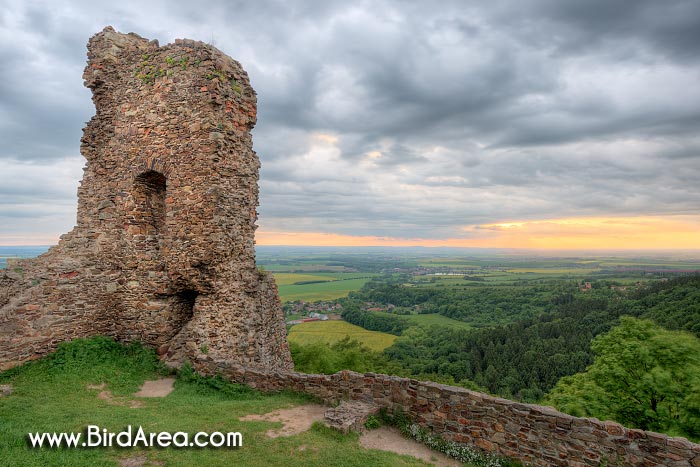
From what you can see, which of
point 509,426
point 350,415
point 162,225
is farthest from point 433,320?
point 509,426

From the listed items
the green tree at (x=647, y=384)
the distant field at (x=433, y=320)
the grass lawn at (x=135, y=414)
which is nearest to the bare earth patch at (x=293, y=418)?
the grass lawn at (x=135, y=414)

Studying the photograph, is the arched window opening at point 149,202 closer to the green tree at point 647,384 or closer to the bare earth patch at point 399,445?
the bare earth patch at point 399,445

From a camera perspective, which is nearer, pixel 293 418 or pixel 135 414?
pixel 135 414

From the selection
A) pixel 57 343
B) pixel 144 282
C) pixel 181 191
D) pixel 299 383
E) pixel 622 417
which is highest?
pixel 181 191

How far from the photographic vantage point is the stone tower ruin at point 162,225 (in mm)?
10227

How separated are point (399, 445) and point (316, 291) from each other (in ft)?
304

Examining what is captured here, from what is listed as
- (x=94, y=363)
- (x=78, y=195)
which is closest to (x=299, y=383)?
(x=94, y=363)

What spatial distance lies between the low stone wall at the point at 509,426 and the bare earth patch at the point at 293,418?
0.43 meters

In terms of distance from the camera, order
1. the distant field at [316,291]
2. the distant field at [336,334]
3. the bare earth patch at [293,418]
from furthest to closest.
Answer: the distant field at [316,291] → the distant field at [336,334] → the bare earth patch at [293,418]

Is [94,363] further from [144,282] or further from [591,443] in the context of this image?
[591,443]

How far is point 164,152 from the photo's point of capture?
1104 cm

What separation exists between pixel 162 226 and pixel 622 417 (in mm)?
16821

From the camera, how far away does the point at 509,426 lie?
645cm

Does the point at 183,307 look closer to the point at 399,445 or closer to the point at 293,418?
the point at 293,418
